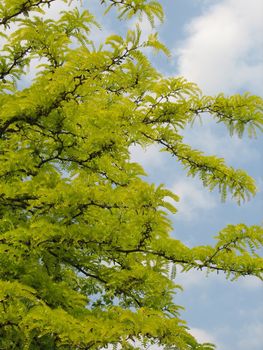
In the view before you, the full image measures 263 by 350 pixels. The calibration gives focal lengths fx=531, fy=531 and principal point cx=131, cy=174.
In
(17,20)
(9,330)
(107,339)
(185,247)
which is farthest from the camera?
(17,20)

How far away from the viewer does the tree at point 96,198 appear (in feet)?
23.6

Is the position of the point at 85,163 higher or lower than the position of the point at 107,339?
higher

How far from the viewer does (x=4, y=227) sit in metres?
8.95

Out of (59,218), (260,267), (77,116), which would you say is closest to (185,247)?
(260,267)

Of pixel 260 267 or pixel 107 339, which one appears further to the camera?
pixel 260 267

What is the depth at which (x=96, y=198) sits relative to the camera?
779cm

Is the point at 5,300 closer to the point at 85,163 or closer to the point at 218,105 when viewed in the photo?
the point at 85,163

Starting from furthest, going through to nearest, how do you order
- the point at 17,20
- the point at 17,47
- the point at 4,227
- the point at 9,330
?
the point at 17,47
the point at 17,20
the point at 4,227
the point at 9,330

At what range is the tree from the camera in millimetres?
7188

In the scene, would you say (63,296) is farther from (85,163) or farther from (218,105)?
(218,105)

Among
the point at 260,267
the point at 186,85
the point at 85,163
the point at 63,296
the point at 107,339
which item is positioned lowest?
the point at 107,339

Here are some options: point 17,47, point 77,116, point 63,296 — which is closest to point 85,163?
point 77,116

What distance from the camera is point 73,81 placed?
26.4 ft

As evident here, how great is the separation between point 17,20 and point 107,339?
627cm
